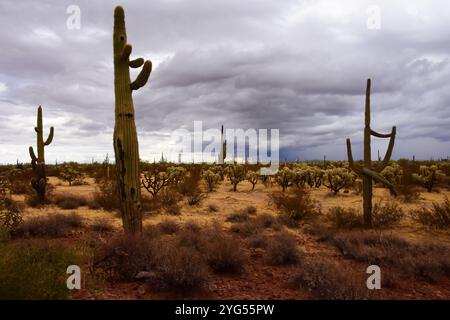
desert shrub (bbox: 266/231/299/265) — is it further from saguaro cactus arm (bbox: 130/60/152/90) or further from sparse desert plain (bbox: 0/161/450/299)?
saguaro cactus arm (bbox: 130/60/152/90)

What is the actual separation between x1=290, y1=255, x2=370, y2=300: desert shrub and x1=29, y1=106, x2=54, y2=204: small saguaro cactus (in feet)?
39.4

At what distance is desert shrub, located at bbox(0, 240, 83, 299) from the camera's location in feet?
15.3

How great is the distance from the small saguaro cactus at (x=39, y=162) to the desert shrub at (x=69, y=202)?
66cm

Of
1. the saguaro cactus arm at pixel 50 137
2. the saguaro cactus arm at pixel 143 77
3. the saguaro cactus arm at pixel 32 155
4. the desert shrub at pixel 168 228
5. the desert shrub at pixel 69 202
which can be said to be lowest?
the desert shrub at pixel 168 228

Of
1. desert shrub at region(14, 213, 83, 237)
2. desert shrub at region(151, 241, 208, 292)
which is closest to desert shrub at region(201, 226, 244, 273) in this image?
desert shrub at region(151, 241, 208, 292)

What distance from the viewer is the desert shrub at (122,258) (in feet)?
19.6

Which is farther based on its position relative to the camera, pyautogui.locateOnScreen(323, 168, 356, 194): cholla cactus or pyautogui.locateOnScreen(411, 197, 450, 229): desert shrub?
pyautogui.locateOnScreen(323, 168, 356, 194): cholla cactus

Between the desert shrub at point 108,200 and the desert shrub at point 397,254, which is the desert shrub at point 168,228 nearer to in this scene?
the desert shrub at point 397,254

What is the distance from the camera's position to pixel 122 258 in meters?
6.19

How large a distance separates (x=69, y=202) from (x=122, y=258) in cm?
930

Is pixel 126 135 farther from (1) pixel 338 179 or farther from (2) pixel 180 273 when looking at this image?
(1) pixel 338 179

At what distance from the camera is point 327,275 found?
18.5 feet

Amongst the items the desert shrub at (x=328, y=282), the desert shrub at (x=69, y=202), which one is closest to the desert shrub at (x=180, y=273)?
the desert shrub at (x=328, y=282)
